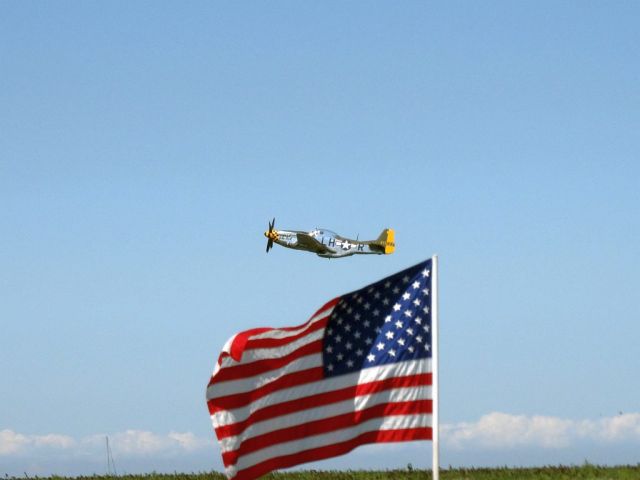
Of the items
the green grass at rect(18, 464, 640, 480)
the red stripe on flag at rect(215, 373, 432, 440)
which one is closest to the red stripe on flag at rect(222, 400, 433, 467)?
the red stripe on flag at rect(215, 373, 432, 440)

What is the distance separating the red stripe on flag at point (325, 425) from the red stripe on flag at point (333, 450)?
0.29 metres

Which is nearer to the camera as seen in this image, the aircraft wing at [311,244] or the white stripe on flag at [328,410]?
the white stripe on flag at [328,410]

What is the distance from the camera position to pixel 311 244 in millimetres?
84688

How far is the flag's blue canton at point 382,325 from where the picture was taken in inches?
815

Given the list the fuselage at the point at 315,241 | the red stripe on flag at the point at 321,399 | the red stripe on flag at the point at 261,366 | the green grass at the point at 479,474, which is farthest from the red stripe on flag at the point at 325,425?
the fuselage at the point at 315,241

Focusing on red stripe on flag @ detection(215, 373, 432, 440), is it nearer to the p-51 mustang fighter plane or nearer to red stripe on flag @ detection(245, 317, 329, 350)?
red stripe on flag @ detection(245, 317, 329, 350)

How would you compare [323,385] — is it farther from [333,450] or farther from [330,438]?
[333,450]

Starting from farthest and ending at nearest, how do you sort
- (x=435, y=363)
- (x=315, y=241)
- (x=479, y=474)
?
(x=315, y=241)
(x=479, y=474)
(x=435, y=363)

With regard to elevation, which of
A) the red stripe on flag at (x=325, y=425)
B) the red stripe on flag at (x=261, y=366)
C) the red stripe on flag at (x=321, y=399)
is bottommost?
the red stripe on flag at (x=325, y=425)

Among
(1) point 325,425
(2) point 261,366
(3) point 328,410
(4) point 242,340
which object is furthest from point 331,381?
(4) point 242,340

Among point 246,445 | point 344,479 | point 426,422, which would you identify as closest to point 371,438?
point 426,422

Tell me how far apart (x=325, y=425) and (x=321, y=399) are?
48 cm

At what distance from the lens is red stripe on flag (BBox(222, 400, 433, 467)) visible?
20.6m

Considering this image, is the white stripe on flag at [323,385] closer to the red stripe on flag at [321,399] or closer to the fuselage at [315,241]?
the red stripe on flag at [321,399]
